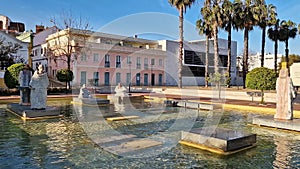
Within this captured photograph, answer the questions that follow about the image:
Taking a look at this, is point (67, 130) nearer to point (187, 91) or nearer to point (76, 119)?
point (76, 119)

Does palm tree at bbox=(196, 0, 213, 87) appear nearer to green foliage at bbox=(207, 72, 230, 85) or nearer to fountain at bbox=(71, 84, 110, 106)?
green foliage at bbox=(207, 72, 230, 85)

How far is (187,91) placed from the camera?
88.5 feet

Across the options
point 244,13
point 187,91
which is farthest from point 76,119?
point 244,13

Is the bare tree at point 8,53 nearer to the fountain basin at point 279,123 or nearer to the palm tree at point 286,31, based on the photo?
the fountain basin at point 279,123

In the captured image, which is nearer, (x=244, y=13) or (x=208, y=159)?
(x=208, y=159)

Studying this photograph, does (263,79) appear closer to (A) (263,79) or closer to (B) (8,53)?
(A) (263,79)

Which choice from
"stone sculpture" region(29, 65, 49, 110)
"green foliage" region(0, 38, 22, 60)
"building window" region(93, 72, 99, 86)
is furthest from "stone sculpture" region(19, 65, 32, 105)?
"building window" region(93, 72, 99, 86)

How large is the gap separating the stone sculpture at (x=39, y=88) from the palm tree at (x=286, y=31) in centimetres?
3703

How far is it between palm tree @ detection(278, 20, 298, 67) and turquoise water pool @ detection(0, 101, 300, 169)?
110ft

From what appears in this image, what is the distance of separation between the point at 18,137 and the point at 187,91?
810 inches

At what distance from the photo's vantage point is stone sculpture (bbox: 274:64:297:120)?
9.68 metres

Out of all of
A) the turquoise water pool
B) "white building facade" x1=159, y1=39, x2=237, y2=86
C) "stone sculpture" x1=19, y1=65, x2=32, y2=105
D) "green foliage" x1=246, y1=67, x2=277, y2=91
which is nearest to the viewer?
the turquoise water pool

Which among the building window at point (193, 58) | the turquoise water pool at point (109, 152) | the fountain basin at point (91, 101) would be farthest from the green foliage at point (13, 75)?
the building window at point (193, 58)

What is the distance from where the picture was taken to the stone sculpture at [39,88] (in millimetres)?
11242
